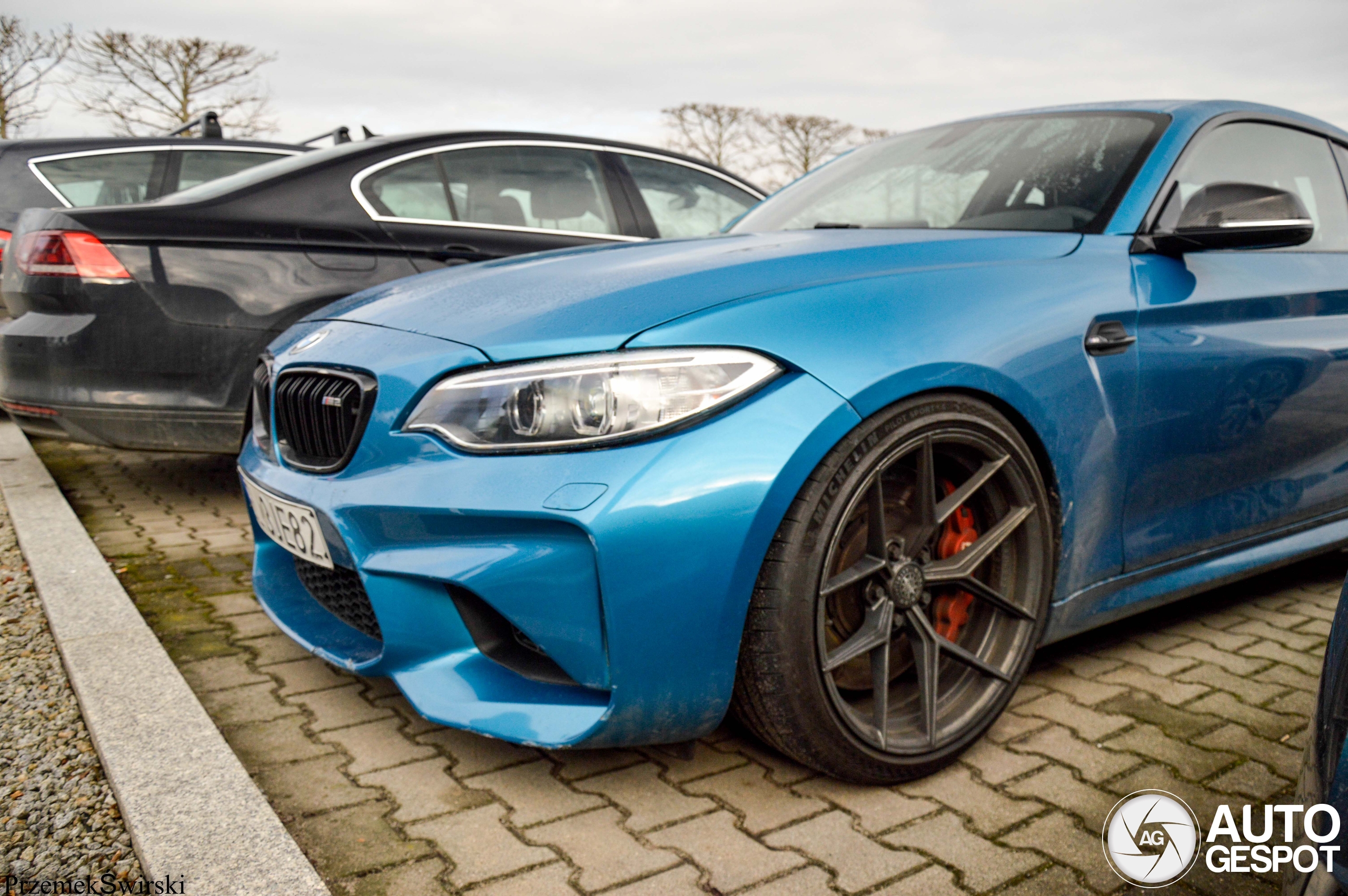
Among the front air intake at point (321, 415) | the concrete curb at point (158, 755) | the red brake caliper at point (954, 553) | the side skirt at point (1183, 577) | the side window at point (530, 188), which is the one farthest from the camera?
the side window at point (530, 188)

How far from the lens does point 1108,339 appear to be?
2.29 meters

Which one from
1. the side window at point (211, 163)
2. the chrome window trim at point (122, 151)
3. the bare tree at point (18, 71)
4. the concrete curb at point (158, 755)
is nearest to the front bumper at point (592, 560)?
the concrete curb at point (158, 755)

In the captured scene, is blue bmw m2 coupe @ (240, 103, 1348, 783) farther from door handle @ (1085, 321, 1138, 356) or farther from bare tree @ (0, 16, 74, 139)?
bare tree @ (0, 16, 74, 139)

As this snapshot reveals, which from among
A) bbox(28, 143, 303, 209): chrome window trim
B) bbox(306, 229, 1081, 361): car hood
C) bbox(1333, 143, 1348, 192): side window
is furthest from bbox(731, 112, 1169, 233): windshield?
bbox(28, 143, 303, 209): chrome window trim

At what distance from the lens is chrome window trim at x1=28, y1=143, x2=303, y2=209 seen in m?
5.77

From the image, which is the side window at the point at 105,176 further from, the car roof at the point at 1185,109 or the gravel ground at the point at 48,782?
the car roof at the point at 1185,109

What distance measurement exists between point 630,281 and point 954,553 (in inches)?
36.1

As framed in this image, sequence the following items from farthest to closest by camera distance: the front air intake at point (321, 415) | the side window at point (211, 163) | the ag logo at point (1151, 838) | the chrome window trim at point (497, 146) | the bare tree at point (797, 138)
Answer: the bare tree at point (797, 138), the side window at point (211, 163), the chrome window trim at point (497, 146), the front air intake at point (321, 415), the ag logo at point (1151, 838)

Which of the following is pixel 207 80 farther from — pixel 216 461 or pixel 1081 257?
pixel 1081 257

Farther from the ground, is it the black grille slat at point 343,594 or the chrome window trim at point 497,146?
the chrome window trim at point 497,146

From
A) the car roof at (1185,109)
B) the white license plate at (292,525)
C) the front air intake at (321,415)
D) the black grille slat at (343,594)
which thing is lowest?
the black grille slat at (343,594)

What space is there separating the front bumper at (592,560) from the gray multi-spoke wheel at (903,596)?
0.07m

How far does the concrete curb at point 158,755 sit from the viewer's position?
174 centimetres

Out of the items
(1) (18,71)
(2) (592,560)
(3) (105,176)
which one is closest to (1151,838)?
(2) (592,560)
